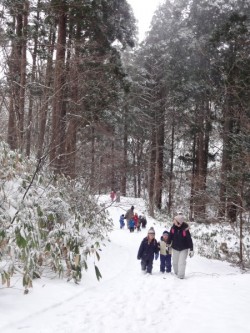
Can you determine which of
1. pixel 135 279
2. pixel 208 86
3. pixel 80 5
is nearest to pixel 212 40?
pixel 208 86

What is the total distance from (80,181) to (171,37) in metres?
16.0

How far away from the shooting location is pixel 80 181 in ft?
35.0

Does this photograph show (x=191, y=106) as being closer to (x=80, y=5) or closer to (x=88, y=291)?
(x=80, y=5)

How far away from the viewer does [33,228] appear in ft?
16.5

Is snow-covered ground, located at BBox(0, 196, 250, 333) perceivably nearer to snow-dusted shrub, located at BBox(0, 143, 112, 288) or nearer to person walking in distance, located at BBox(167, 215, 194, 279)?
snow-dusted shrub, located at BBox(0, 143, 112, 288)

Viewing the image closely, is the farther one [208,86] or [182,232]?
[208,86]

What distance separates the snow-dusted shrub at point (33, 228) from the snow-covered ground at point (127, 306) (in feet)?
1.09

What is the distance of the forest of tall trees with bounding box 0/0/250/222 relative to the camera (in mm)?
11148

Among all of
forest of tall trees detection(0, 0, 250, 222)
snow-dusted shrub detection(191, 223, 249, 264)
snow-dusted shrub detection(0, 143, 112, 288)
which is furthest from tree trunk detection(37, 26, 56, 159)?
snow-dusted shrub detection(191, 223, 249, 264)

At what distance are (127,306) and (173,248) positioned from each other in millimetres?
3167

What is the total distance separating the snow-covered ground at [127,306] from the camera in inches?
167

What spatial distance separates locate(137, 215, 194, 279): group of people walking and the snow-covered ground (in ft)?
2.10

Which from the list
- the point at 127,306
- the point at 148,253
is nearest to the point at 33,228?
the point at 127,306

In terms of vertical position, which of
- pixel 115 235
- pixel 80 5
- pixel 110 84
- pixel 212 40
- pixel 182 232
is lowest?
pixel 115 235
